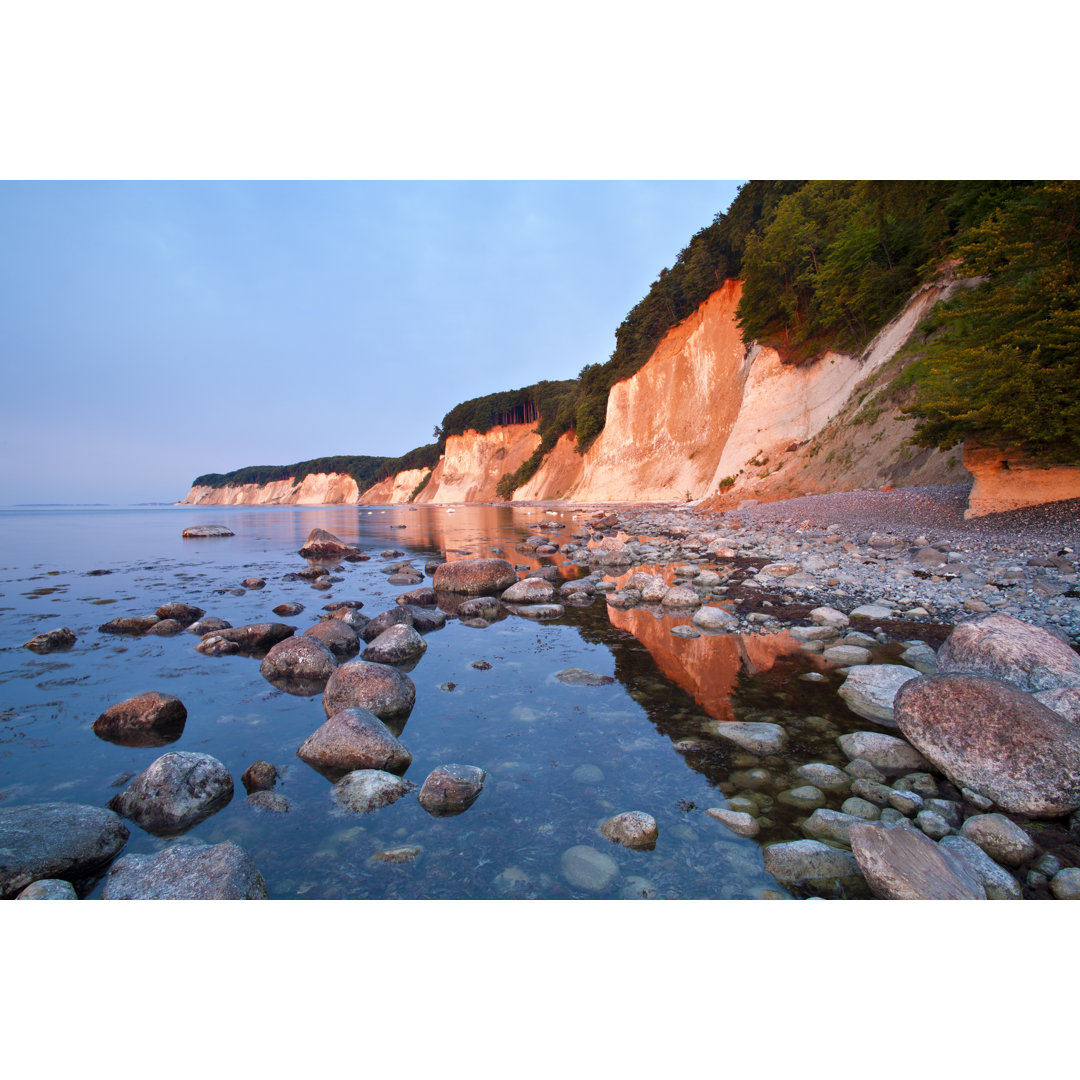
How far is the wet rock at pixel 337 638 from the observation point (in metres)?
5.60

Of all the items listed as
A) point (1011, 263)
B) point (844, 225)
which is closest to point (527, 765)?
point (1011, 263)

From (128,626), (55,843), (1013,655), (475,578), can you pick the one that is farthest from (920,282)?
(55,843)

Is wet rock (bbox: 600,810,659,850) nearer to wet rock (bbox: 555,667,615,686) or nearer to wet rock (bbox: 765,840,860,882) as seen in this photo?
wet rock (bbox: 765,840,860,882)

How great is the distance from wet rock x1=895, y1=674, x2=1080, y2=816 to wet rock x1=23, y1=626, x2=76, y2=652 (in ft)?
28.0

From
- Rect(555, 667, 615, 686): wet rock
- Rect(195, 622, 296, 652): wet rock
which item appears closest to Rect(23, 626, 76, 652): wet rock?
Rect(195, 622, 296, 652): wet rock

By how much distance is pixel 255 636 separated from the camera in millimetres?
6016

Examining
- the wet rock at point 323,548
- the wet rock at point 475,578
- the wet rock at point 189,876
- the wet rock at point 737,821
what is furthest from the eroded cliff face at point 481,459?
the wet rock at point 189,876

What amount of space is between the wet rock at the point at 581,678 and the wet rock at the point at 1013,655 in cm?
256

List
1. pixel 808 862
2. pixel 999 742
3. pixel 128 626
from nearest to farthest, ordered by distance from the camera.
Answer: pixel 808 862 → pixel 999 742 → pixel 128 626

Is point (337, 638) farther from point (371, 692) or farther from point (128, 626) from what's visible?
point (128, 626)

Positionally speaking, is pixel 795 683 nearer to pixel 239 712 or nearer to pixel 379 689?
pixel 379 689

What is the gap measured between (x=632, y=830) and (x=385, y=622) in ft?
15.1

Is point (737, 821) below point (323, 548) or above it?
below

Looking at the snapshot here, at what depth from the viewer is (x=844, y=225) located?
23.3m
